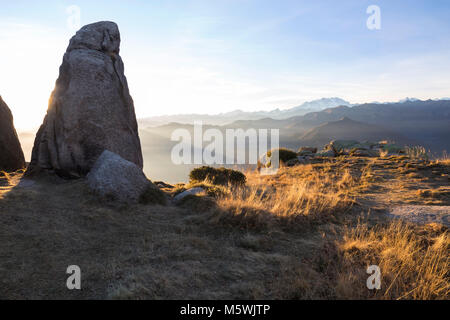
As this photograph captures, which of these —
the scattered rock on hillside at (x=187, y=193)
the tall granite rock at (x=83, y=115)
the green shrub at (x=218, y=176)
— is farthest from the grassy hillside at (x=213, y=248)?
the green shrub at (x=218, y=176)

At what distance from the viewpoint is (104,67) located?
→ 10.2 m

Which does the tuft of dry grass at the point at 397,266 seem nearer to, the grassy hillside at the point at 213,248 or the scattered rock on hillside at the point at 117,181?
the grassy hillside at the point at 213,248

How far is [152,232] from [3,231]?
9.10 feet

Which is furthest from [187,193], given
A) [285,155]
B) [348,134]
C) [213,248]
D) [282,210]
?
[348,134]

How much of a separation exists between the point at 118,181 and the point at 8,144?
8.05 meters

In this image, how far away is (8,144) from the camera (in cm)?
1252

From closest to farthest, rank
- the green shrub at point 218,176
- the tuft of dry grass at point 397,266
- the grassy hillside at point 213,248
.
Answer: the tuft of dry grass at point 397,266 < the grassy hillside at point 213,248 < the green shrub at point 218,176

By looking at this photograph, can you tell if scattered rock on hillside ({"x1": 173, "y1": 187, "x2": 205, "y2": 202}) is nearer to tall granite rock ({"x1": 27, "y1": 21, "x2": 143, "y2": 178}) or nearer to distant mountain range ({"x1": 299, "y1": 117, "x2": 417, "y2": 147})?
tall granite rock ({"x1": 27, "y1": 21, "x2": 143, "y2": 178})

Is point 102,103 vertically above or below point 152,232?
above

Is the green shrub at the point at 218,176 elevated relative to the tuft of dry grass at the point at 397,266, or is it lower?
elevated

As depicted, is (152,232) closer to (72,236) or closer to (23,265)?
(72,236)

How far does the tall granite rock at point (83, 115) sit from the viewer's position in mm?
9508

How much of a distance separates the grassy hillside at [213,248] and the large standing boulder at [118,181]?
14.2 inches
